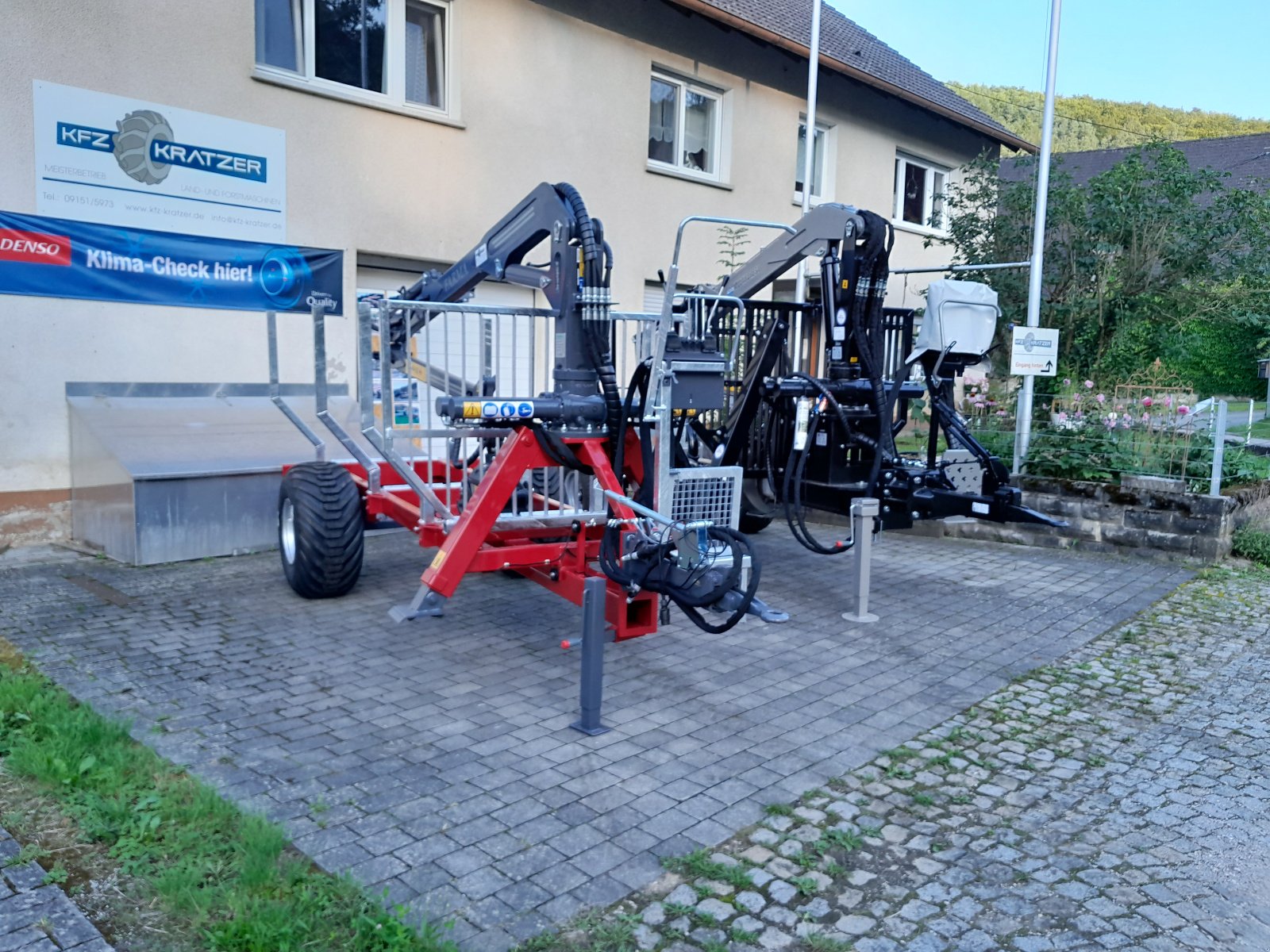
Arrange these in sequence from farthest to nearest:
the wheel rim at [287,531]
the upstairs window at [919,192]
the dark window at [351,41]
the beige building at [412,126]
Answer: the upstairs window at [919,192], the dark window at [351,41], the beige building at [412,126], the wheel rim at [287,531]

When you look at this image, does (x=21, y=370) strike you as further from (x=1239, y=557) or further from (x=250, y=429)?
(x=1239, y=557)

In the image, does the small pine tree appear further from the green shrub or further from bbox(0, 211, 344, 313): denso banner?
the green shrub

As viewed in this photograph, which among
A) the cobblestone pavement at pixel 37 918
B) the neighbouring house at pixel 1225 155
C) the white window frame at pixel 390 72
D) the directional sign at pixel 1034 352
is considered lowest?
the cobblestone pavement at pixel 37 918

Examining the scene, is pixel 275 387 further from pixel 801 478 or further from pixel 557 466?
pixel 801 478

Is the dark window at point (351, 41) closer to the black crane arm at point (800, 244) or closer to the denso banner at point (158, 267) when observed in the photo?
the denso banner at point (158, 267)

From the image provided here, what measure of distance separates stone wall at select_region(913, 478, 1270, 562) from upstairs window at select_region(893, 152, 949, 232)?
8768mm

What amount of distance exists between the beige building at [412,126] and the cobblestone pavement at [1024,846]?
22.8 ft

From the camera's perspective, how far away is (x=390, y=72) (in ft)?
31.4

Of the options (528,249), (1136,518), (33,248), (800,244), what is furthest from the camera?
(1136,518)

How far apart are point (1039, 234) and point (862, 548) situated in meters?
5.27

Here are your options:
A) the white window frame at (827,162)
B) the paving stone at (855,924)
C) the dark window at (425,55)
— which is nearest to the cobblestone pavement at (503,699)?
the paving stone at (855,924)

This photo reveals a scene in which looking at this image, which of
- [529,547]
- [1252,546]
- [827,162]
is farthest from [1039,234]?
[529,547]

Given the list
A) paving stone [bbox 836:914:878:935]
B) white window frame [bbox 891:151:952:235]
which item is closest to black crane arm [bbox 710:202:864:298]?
paving stone [bbox 836:914:878:935]

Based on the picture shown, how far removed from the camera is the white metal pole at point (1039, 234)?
9422mm
